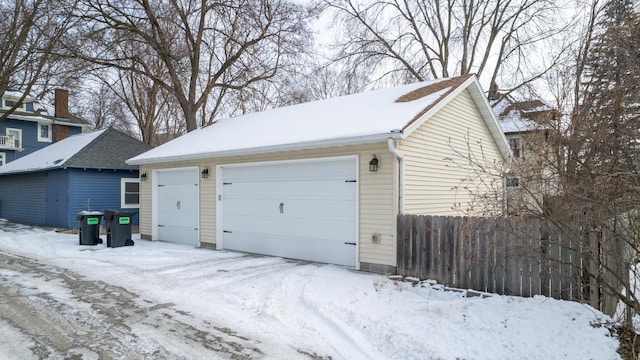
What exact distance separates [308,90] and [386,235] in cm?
2019

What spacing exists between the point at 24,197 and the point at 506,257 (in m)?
21.7

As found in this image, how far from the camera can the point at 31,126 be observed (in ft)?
99.8

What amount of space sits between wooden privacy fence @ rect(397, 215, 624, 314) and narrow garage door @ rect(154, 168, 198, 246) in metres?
6.52

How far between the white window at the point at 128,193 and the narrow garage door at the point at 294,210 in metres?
9.28

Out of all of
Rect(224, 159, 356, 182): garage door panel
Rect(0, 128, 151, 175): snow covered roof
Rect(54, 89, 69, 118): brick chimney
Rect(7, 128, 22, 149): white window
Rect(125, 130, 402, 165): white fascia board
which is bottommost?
Rect(224, 159, 356, 182): garage door panel

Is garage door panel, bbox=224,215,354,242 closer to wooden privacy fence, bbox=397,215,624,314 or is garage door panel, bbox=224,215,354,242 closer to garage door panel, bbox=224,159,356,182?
garage door panel, bbox=224,159,356,182

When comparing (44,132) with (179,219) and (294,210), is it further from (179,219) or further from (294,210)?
(294,210)

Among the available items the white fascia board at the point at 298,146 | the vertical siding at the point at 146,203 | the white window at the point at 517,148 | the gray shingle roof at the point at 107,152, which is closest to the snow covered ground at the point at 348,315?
the white window at the point at 517,148

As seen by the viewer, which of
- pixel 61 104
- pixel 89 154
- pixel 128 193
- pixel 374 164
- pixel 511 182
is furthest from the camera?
pixel 61 104

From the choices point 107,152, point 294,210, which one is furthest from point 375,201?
point 107,152

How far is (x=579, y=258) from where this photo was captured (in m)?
5.01

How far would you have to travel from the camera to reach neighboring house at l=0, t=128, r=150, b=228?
1631cm

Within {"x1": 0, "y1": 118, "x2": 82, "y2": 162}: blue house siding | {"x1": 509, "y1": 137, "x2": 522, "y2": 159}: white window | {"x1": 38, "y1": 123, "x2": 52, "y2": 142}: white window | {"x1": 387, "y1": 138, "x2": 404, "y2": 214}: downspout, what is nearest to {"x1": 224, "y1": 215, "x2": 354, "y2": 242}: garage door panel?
{"x1": 387, "y1": 138, "x2": 404, "y2": 214}: downspout

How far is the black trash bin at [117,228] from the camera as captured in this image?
37.0ft
